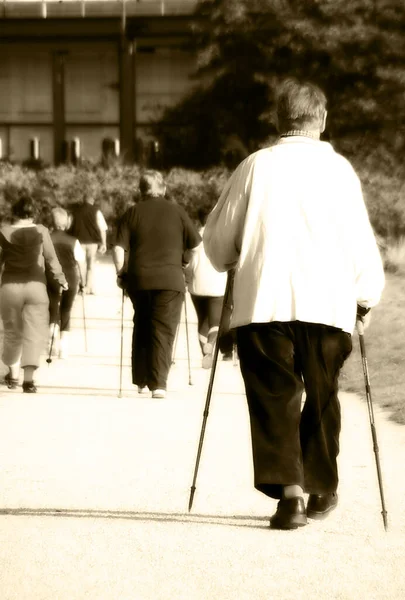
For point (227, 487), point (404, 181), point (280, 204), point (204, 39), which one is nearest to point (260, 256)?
point (280, 204)

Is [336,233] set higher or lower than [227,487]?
higher

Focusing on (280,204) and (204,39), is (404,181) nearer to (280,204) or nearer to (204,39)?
(204,39)

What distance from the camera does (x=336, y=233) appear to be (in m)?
6.05

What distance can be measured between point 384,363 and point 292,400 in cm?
758

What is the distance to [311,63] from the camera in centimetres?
3681

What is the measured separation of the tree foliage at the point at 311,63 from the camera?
117 feet

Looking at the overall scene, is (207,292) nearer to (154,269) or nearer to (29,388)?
(154,269)

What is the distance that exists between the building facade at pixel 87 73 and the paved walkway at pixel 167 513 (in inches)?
1460

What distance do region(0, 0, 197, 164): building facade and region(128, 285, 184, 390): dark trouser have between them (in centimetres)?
3555

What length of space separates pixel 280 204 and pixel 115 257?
17.1 feet

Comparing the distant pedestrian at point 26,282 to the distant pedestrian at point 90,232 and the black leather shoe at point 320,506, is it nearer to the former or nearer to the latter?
the black leather shoe at point 320,506

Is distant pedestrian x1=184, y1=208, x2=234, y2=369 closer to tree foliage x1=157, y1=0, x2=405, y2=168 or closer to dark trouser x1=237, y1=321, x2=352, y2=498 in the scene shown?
dark trouser x1=237, y1=321, x2=352, y2=498

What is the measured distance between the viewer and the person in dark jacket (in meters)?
11.0

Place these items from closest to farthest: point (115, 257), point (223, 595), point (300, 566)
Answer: point (223, 595) < point (300, 566) < point (115, 257)
